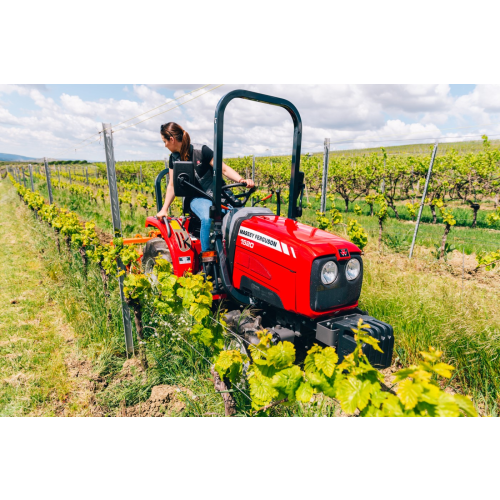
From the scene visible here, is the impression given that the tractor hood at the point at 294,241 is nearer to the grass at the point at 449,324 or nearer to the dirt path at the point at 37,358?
the grass at the point at 449,324

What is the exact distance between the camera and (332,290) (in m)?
2.59

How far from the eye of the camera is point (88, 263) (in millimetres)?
5414

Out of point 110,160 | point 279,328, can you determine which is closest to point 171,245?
point 110,160

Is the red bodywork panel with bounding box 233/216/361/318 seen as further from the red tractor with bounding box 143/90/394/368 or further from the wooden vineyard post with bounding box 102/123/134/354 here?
the wooden vineyard post with bounding box 102/123/134/354

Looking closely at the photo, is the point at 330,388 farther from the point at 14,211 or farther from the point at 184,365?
the point at 14,211

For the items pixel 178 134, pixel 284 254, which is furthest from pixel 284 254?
pixel 178 134

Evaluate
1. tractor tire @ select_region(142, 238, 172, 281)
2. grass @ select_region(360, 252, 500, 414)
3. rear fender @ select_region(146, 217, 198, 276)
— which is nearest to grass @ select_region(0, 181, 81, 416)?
tractor tire @ select_region(142, 238, 172, 281)

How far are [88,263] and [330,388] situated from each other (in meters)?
4.81

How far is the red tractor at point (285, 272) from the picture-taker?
251 cm

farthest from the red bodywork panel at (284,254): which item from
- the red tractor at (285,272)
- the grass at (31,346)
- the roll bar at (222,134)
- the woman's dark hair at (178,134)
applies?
the grass at (31,346)

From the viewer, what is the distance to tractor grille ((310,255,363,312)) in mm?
2496

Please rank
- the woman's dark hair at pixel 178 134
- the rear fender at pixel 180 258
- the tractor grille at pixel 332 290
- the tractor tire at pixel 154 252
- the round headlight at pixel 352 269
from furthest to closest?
1. the tractor tire at pixel 154 252
2. the rear fender at pixel 180 258
3. the woman's dark hair at pixel 178 134
4. the round headlight at pixel 352 269
5. the tractor grille at pixel 332 290

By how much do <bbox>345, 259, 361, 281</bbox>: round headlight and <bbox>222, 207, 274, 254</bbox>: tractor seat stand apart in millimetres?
1014

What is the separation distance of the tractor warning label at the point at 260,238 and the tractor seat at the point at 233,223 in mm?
77
